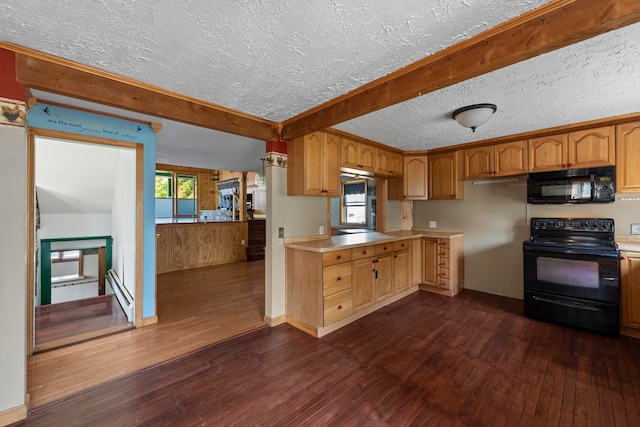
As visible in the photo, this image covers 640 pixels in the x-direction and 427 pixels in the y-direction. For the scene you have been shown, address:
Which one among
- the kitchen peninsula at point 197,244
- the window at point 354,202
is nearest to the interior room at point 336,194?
the kitchen peninsula at point 197,244

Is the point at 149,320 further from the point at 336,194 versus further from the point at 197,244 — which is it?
the point at 197,244

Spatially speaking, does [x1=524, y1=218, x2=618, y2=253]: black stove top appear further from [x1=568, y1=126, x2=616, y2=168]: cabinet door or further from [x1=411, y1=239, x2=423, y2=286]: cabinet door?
[x1=411, y1=239, x2=423, y2=286]: cabinet door

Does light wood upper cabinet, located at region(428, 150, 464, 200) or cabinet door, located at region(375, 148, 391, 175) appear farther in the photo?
light wood upper cabinet, located at region(428, 150, 464, 200)

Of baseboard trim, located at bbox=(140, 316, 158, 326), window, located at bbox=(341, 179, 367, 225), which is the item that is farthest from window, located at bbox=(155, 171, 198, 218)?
baseboard trim, located at bbox=(140, 316, 158, 326)

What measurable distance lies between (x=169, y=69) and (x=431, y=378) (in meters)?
2.94

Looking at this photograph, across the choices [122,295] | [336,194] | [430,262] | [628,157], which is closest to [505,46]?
[336,194]

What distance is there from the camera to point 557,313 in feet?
9.86

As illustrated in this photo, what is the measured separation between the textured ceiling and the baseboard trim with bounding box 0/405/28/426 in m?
2.19

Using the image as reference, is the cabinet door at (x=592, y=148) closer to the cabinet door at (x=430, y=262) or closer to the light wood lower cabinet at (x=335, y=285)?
the cabinet door at (x=430, y=262)

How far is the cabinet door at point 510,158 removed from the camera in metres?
3.46

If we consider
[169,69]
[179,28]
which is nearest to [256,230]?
[169,69]

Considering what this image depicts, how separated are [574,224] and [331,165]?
9.76 feet

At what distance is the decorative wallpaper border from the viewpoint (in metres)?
1.63

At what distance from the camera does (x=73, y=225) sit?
15.4 ft
